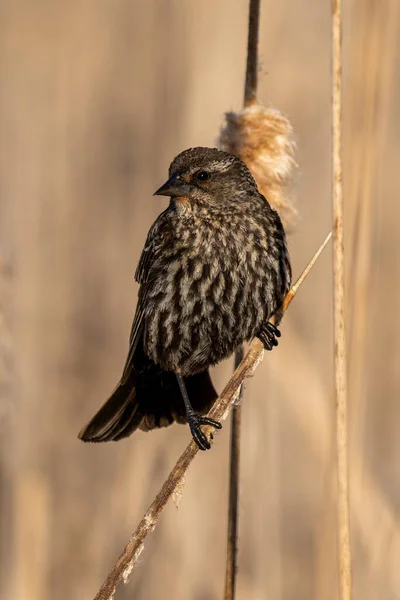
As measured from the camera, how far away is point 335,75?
1.61 m

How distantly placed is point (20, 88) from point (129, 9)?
522mm

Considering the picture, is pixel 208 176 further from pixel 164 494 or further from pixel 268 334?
pixel 164 494

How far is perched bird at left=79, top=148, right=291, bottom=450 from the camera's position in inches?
82.3

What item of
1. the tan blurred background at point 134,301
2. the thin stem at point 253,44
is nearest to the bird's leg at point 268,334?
the tan blurred background at point 134,301

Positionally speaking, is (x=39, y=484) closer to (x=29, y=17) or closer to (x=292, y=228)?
(x=292, y=228)

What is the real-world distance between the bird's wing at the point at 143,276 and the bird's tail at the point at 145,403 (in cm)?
5

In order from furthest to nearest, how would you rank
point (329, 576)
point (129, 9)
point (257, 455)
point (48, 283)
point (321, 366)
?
point (129, 9) → point (48, 283) → point (321, 366) → point (257, 455) → point (329, 576)

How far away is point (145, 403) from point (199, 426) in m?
0.22

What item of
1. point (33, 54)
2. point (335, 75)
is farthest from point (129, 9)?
point (335, 75)

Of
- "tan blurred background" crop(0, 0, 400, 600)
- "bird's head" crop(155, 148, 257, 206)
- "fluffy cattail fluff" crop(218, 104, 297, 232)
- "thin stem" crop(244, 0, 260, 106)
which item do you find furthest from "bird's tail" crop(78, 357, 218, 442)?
"thin stem" crop(244, 0, 260, 106)

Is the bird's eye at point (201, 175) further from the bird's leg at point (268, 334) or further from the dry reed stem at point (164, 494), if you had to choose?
the dry reed stem at point (164, 494)

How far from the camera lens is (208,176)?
2127mm

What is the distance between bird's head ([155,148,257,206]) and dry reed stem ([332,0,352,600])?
1.73 feet

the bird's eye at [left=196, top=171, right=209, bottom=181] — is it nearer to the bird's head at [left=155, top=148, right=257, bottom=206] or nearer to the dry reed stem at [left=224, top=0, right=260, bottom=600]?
the bird's head at [left=155, top=148, right=257, bottom=206]
